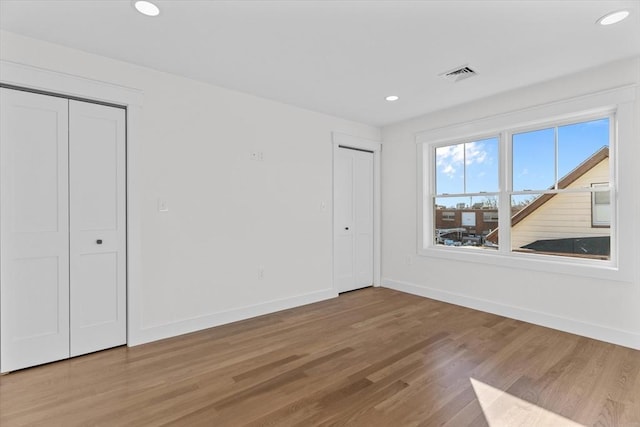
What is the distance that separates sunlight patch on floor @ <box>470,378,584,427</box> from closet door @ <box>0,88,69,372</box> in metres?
3.33

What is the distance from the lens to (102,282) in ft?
9.34

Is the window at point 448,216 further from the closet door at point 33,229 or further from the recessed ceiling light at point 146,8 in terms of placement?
the closet door at point 33,229

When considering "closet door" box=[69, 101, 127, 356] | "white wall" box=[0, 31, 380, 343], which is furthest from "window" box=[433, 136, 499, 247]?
"closet door" box=[69, 101, 127, 356]

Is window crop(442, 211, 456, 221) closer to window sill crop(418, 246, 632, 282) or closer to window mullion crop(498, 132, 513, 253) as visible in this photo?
window sill crop(418, 246, 632, 282)

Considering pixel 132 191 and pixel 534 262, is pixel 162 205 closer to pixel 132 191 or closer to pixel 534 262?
pixel 132 191

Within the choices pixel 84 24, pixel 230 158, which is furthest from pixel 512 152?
pixel 84 24

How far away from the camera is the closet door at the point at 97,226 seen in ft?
8.93

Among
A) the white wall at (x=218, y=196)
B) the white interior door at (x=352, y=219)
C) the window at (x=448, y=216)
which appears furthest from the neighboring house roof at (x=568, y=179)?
the white wall at (x=218, y=196)

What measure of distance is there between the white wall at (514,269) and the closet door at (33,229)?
4.07 m

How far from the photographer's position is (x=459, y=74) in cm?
319

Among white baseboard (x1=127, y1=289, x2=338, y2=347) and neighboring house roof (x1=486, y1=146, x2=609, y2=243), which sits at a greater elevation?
neighboring house roof (x1=486, y1=146, x2=609, y2=243)

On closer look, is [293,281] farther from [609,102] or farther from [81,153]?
[609,102]

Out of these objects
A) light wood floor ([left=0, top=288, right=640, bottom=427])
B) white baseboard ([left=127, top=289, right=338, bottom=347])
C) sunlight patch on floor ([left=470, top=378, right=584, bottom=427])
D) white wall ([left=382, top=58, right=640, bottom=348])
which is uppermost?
white wall ([left=382, top=58, right=640, bottom=348])

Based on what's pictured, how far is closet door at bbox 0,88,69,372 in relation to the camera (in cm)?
244
